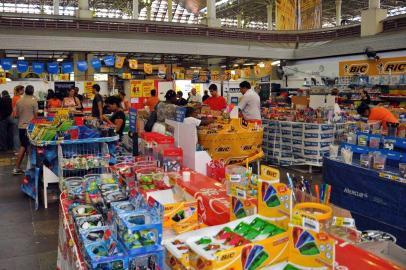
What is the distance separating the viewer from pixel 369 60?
1443 cm

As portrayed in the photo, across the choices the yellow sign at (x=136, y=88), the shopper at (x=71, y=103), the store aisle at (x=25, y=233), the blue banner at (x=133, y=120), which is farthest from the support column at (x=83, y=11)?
the store aisle at (x=25, y=233)

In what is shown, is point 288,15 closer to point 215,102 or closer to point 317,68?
point 317,68

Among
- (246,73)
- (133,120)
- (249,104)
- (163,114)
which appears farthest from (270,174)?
(246,73)

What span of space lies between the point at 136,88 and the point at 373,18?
28.4 feet

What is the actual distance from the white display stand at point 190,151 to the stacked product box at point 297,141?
429cm

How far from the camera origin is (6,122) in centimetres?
1095

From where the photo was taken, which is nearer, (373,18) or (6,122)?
(6,122)

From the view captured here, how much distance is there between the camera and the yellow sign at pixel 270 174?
2.07m

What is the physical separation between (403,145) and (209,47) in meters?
11.3

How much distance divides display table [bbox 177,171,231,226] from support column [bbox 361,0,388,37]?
42.3ft

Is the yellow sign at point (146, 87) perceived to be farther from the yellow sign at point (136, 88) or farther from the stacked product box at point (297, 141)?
the stacked product box at point (297, 141)

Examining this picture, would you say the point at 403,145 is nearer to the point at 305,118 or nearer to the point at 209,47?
the point at 305,118

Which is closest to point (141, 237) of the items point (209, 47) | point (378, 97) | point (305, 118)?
point (305, 118)

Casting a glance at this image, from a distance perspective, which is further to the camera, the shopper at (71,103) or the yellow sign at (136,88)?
the yellow sign at (136,88)
